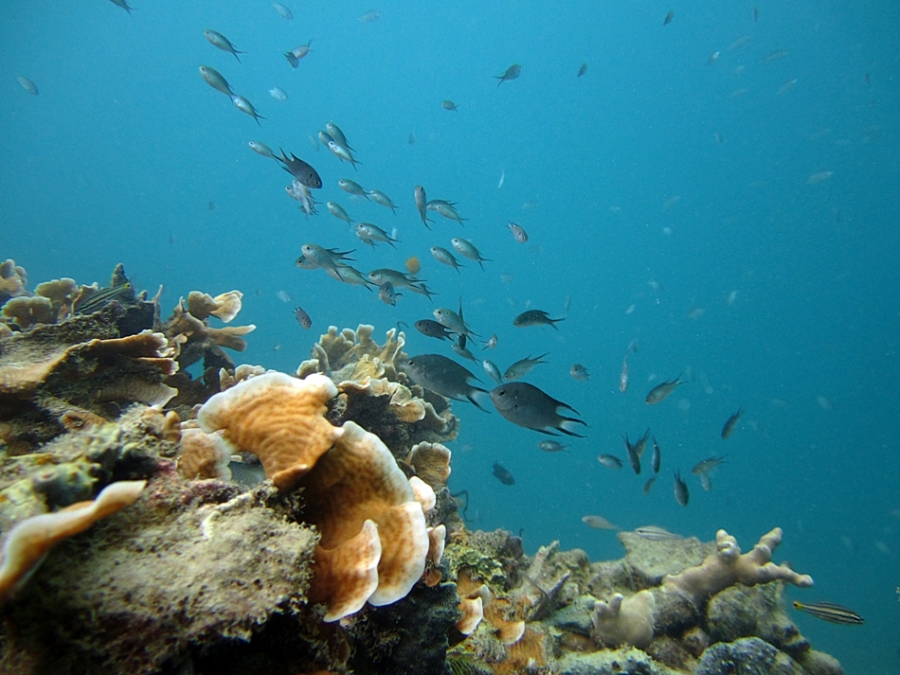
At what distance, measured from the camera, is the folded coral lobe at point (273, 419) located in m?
1.84

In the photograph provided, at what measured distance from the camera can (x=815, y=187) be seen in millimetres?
90625

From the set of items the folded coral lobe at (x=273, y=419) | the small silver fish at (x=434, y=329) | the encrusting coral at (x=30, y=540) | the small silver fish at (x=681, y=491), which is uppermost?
the small silver fish at (x=681, y=491)

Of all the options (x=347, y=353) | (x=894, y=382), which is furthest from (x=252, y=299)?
(x=894, y=382)

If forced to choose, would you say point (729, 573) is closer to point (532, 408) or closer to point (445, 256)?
point (532, 408)

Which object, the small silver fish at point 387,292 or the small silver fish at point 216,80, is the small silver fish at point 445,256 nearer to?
the small silver fish at point 387,292

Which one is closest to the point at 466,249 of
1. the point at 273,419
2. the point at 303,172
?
the point at 303,172

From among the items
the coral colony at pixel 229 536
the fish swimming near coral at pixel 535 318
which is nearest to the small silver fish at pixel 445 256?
the fish swimming near coral at pixel 535 318

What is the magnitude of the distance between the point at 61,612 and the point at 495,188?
452ft

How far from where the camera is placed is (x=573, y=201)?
12281 cm

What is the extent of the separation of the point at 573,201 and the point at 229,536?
434 ft

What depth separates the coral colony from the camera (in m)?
1.14

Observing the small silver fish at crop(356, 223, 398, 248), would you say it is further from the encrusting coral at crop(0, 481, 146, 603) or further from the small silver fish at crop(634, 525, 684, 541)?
the encrusting coral at crop(0, 481, 146, 603)

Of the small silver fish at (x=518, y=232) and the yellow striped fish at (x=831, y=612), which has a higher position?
the small silver fish at (x=518, y=232)

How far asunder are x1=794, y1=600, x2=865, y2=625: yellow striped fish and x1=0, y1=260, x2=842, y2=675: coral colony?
188 centimetres
